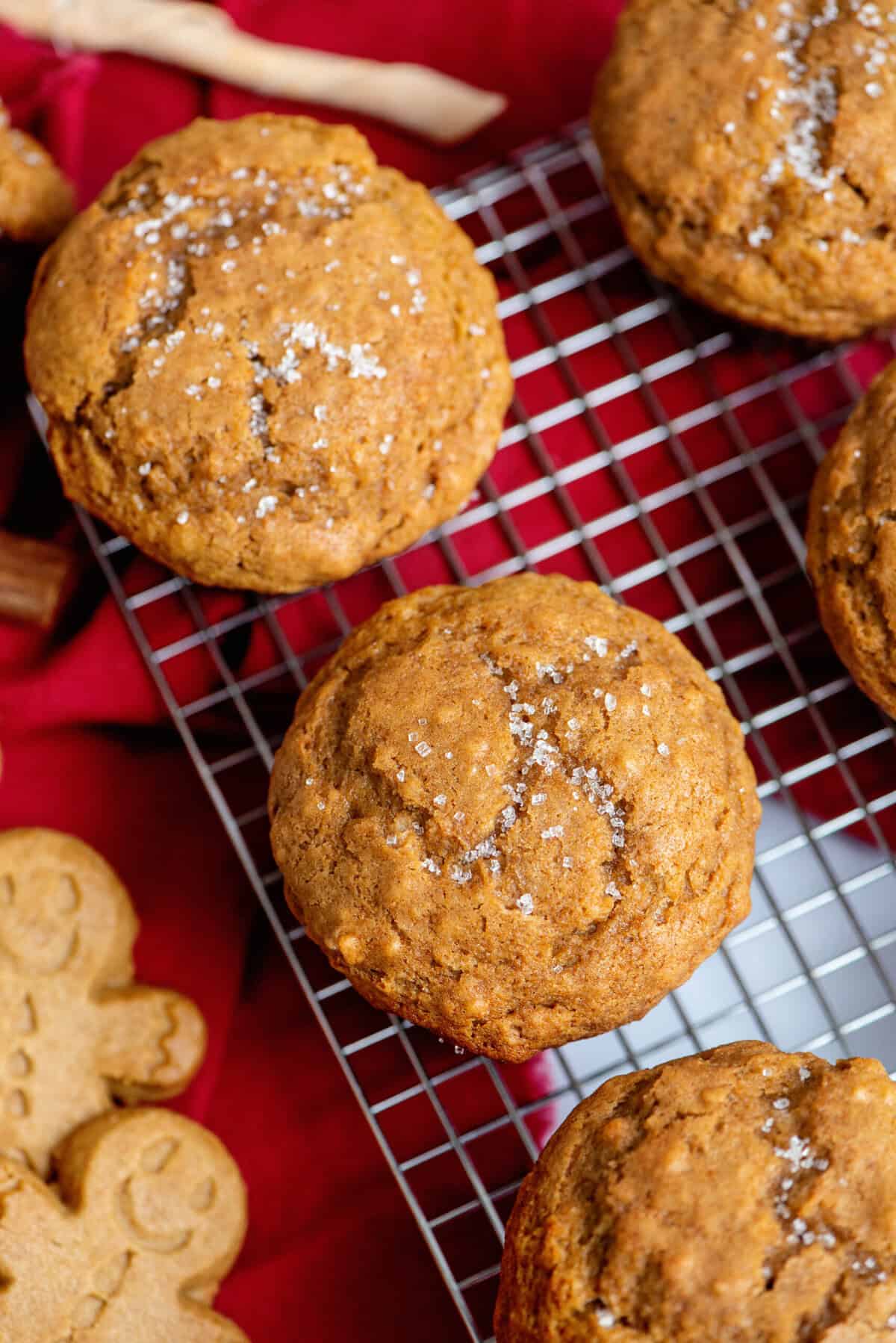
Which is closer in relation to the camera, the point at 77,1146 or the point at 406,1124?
the point at 77,1146

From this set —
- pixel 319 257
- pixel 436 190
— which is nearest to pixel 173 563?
pixel 319 257

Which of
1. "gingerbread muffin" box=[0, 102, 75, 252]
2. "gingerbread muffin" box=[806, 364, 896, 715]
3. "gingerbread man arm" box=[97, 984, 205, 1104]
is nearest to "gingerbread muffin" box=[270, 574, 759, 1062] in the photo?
"gingerbread muffin" box=[806, 364, 896, 715]

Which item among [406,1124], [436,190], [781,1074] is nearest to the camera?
[781,1074]

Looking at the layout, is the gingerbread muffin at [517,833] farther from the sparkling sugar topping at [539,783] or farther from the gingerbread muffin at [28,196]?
the gingerbread muffin at [28,196]

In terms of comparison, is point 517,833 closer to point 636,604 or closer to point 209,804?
point 636,604

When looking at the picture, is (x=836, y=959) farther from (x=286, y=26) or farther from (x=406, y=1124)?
(x=286, y=26)
